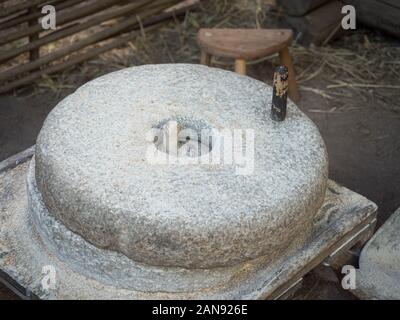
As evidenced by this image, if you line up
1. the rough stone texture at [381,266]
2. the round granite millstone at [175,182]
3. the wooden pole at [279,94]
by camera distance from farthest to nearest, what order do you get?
1. the rough stone texture at [381,266]
2. the wooden pole at [279,94]
3. the round granite millstone at [175,182]

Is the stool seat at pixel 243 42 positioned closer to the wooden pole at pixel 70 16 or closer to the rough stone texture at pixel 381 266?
the wooden pole at pixel 70 16

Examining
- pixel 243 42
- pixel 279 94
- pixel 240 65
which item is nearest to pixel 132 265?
pixel 279 94

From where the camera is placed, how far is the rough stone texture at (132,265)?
3.05m

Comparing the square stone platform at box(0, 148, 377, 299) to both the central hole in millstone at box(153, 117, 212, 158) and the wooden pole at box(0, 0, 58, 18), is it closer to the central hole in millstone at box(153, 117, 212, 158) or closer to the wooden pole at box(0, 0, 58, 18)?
the central hole in millstone at box(153, 117, 212, 158)

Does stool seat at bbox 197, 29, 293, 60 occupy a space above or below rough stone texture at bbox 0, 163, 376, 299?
above

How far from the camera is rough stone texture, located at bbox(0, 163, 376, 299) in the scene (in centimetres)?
305

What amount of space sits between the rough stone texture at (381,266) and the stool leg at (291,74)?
5.31 ft

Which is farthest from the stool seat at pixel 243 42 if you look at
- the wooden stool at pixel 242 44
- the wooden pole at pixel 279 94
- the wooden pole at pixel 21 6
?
the wooden pole at pixel 279 94

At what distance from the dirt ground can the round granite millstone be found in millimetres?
1206

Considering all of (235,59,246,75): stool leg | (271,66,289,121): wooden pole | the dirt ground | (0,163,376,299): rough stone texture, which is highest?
(271,66,289,121): wooden pole

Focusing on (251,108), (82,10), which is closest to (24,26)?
(82,10)

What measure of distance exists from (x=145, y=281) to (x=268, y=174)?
0.61 meters

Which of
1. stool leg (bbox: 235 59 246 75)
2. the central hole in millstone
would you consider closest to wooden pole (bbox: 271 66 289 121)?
the central hole in millstone

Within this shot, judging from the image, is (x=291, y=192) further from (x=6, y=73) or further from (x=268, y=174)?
(x=6, y=73)
